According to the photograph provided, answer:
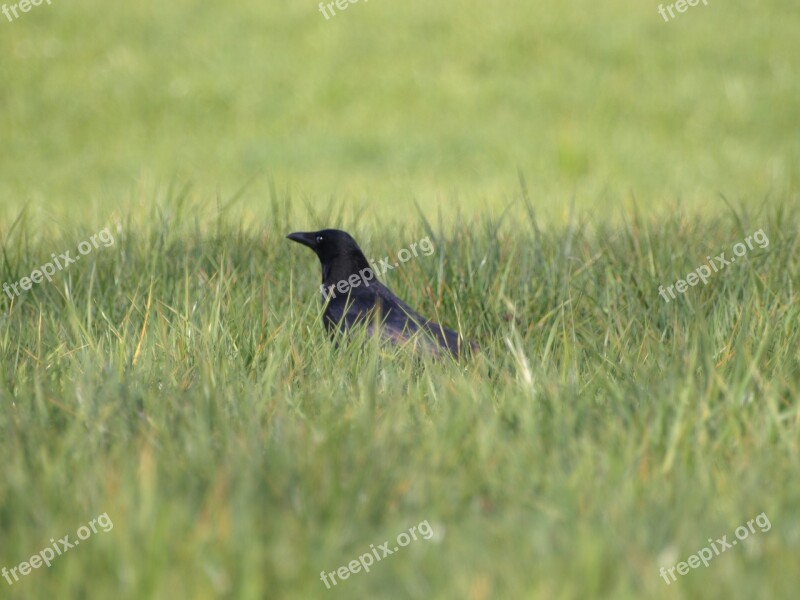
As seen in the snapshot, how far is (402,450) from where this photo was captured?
246 cm

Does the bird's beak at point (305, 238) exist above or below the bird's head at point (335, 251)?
above

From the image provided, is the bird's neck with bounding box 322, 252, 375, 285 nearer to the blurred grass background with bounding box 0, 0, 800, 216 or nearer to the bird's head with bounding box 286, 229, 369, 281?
the bird's head with bounding box 286, 229, 369, 281

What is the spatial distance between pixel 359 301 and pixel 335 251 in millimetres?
329

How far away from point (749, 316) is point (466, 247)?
4.21 feet

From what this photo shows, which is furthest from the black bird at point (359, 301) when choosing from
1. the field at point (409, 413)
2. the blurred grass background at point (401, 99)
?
the blurred grass background at point (401, 99)

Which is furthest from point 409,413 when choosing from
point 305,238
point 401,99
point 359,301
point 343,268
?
point 401,99

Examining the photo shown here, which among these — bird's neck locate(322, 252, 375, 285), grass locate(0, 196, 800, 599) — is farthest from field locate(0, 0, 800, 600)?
bird's neck locate(322, 252, 375, 285)

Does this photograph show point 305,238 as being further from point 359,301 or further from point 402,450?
point 402,450

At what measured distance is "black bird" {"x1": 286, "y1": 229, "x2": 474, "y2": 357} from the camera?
376cm

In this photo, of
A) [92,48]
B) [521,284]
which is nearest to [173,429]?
[521,284]

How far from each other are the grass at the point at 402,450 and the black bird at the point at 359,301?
18cm

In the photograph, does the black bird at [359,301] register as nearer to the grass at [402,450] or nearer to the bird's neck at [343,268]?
the bird's neck at [343,268]

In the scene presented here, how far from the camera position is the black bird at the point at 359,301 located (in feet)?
12.3

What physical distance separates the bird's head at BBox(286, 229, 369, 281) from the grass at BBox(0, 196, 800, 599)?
0.42 meters
